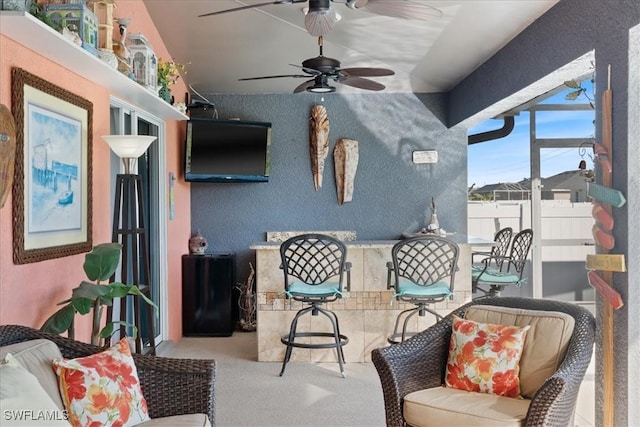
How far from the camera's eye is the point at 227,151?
629 cm

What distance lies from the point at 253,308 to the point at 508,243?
292cm

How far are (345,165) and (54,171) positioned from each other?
3816 mm

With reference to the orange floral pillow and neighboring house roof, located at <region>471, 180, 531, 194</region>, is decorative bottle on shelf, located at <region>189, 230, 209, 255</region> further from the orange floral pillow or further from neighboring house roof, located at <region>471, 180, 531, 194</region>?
the orange floral pillow

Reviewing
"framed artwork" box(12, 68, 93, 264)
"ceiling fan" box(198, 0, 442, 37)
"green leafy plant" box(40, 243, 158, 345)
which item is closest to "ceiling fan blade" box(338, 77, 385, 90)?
"ceiling fan" box(198, 0, 442, 37)

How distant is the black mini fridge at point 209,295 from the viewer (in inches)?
239

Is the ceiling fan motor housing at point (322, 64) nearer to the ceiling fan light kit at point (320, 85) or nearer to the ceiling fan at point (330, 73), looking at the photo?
the ceiling fan at point (330, 73)

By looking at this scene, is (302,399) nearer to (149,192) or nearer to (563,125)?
(149,192)

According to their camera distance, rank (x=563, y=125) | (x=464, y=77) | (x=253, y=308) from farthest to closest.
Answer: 1. (x=563, y=125)
2. (x=253, y=308)
3. (x=464, y=77)

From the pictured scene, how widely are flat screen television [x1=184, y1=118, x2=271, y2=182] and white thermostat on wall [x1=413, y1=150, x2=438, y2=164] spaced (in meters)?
1.69

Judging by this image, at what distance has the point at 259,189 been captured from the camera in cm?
666

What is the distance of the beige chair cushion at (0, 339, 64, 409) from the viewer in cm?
214

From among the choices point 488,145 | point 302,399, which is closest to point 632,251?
point 302,399

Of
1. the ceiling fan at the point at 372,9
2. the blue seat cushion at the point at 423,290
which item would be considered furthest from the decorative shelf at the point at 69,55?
the blue seat cushion at the point at 423,290

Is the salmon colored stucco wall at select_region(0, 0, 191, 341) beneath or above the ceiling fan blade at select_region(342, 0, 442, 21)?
beneath
